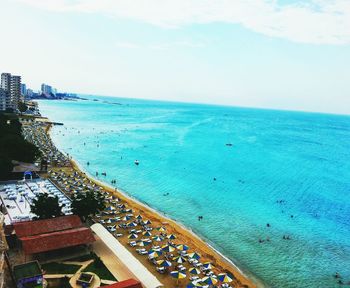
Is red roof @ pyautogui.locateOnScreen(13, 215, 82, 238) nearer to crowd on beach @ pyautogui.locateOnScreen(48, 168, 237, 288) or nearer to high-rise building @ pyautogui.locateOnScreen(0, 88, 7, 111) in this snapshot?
crowd on beach @ pyautogui.locateOnScreen(48, 168, 237, 288)

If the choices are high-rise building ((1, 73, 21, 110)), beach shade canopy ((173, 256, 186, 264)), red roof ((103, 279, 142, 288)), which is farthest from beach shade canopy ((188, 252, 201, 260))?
high-rise building ((1, 73, 21, 110))

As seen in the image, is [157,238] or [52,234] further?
[157,238]

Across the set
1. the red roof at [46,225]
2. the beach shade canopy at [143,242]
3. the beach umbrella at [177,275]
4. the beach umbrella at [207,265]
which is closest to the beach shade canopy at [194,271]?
the beach umbrella at [207,265]

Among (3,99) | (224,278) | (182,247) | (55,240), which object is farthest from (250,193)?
(3,99)

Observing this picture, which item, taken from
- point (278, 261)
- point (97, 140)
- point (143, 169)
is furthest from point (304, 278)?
point (97, 140)

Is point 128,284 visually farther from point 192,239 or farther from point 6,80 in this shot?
point 6,80

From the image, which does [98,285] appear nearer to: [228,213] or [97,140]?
[228,213]

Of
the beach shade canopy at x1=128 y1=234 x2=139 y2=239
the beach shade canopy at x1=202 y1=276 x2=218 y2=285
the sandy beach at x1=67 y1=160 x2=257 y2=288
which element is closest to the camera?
the beach shade canopy at x1=202 y1=276 x2=218 y2=285
